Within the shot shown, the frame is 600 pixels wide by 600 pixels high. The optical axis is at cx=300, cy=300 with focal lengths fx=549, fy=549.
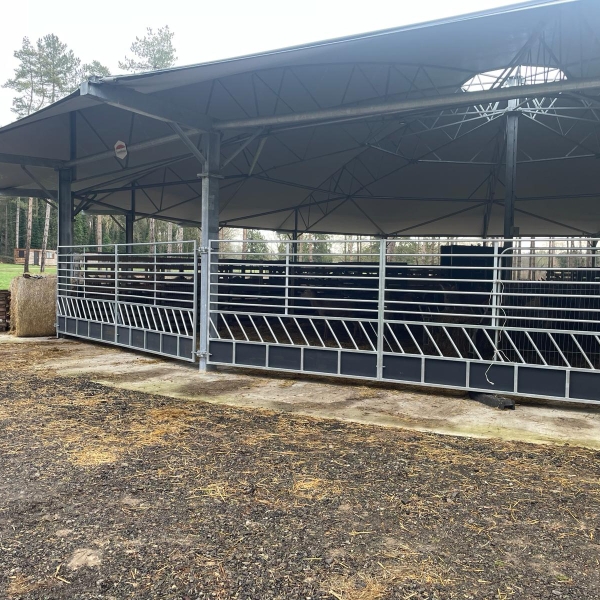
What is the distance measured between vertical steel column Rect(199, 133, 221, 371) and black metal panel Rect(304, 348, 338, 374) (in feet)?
5.05

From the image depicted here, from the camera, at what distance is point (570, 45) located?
21.6ft

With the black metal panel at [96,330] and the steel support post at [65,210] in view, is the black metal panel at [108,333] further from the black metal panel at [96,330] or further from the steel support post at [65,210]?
the steel support post at [65,210]

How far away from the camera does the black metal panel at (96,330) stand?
31.1 ft

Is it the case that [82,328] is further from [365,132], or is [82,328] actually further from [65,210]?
[365,132]

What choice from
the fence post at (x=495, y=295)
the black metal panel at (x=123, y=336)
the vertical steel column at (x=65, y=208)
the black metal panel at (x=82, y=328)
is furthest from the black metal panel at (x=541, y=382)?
the vertical steel column at (x=65, y=208)

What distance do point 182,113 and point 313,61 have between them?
197 centimetres

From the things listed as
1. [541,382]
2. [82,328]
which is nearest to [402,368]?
[541,382]

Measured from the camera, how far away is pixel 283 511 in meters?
3.16

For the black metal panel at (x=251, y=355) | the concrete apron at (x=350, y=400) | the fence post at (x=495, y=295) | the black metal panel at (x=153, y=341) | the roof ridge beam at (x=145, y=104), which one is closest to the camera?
the concrete apron at (x=350, y=400)

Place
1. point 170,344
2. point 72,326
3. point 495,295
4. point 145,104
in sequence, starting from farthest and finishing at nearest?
1. point 72,326
2. point 170,344
3. point 145,104
4. point 495,295

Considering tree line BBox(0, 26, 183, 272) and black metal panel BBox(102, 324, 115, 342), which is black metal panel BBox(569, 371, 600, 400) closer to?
black metal panel BBox(102, 324, 115, 342)

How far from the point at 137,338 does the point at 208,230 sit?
7.50 ft

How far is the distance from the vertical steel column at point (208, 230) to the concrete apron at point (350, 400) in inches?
23.6

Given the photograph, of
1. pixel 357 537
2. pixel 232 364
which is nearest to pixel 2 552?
pixel 357 537
